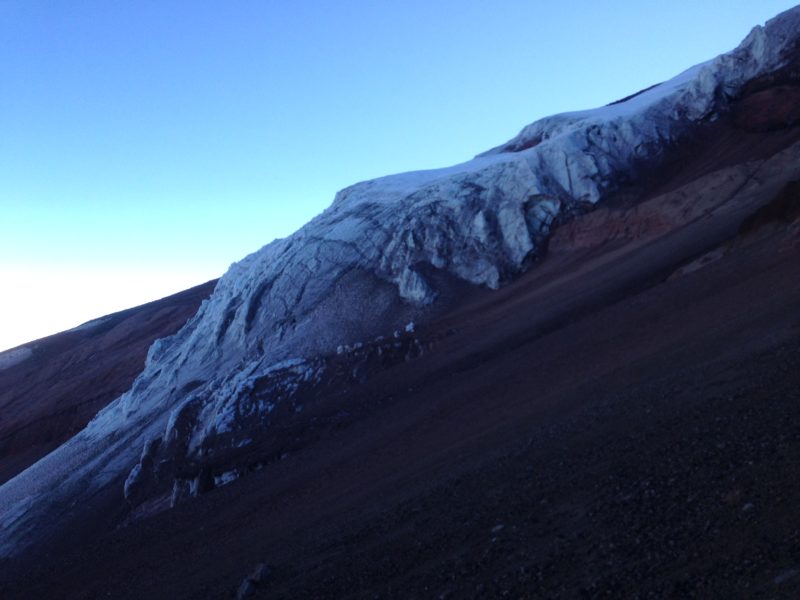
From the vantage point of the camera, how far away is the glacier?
27.3 metres

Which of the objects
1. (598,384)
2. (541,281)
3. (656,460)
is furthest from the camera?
(541,281)

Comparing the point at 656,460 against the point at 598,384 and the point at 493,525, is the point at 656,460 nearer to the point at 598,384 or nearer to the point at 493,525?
the point at 493,525

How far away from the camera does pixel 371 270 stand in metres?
33.1

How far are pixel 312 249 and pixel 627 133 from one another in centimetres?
1393

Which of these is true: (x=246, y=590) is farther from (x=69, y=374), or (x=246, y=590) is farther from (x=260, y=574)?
(x=69, y=374)

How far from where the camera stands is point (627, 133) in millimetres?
34344

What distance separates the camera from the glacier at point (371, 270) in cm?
2727

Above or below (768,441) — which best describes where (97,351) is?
above

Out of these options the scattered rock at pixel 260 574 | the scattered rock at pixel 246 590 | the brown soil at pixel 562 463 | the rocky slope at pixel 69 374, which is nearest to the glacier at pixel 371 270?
the brown soil at pixel 562 463

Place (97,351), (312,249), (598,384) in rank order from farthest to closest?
(97,351), (312,249), (598,384)

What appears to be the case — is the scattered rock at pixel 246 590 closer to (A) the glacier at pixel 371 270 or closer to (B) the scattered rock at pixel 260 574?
(B) the scattered rock at pixel 260 574

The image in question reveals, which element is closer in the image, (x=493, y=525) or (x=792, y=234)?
(x=493, y=525)

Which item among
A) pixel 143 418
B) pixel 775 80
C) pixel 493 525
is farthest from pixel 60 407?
pixel 493 525

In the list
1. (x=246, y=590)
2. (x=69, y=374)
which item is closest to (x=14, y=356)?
(x=69, y=374)
